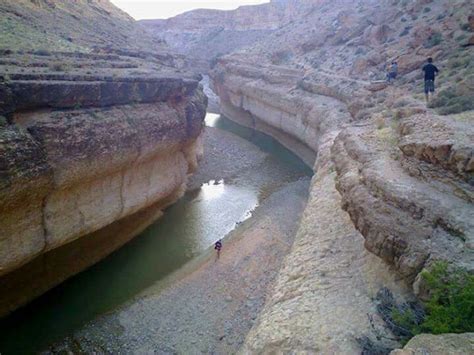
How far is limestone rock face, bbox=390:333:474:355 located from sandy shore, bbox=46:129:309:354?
20.4ft

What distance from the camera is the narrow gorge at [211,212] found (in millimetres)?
7035

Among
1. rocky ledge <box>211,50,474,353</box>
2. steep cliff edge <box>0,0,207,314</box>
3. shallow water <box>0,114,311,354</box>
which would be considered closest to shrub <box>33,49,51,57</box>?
steep cliff edge <box>0,0,207,314</box>

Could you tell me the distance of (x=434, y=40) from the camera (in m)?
22.0

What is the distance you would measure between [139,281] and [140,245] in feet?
7.71

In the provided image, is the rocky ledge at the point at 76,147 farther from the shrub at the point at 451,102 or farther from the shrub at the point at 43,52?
the shrub at the point at 451,102

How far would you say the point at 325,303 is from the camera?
24.6 feet

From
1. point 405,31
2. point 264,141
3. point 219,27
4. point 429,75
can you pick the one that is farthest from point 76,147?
point 219,27

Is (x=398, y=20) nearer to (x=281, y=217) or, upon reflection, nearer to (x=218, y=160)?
(x=218, y=160)

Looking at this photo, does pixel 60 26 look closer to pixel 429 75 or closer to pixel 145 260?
pixel 145 260

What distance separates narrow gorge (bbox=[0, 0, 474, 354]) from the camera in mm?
7035

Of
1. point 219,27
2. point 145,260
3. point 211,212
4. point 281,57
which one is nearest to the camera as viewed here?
point 145,260

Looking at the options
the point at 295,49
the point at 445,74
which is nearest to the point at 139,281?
the point at 445,74

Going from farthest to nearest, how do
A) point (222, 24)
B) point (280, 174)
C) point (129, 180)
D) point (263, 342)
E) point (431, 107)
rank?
point (222, 24) → point (280, 174) → point (129, 180) → point (431, 107) → point (263, 342)

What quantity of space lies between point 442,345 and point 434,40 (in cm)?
2133
